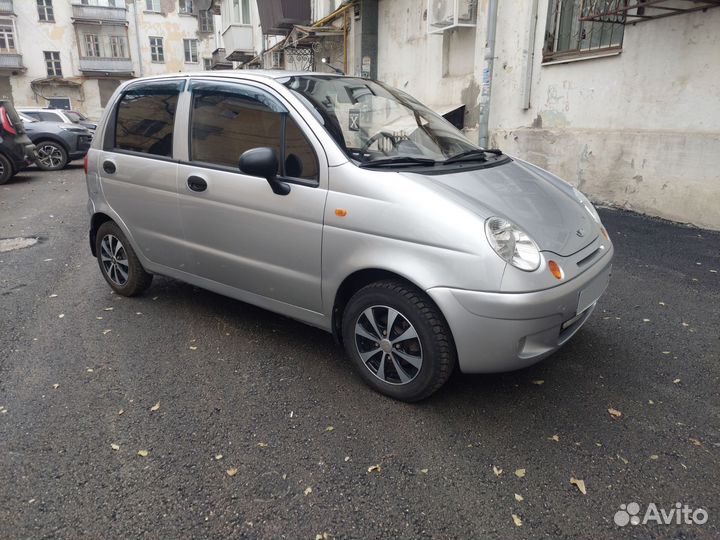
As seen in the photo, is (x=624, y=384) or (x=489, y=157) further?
(x=489, y=157)

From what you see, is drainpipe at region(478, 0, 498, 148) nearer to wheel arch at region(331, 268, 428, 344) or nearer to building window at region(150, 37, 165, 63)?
wheel arch at region(331, 268, 428, 344)

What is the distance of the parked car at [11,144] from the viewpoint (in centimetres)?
1163

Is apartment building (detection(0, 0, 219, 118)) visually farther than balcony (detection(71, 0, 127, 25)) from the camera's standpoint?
No

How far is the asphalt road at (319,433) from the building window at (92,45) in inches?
1763

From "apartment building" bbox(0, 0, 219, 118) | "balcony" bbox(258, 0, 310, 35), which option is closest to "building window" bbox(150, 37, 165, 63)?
"apartment building" bbox(0, 0, 219, 118)

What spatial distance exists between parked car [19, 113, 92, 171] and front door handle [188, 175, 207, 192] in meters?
12.6

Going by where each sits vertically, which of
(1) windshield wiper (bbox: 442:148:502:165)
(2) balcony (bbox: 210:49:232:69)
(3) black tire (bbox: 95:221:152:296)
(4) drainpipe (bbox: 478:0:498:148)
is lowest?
(3) black tire (bbox: 95:221:152:296)

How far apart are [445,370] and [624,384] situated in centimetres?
122

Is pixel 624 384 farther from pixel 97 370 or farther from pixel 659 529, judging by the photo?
pixel 97 370

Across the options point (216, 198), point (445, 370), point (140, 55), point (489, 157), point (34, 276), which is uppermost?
point (140, 55)

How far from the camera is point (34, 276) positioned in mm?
5453

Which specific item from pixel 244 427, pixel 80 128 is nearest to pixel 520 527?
pixel 244 427

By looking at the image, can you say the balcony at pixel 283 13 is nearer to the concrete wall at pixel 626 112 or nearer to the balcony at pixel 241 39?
the balcony at pixel 241 39

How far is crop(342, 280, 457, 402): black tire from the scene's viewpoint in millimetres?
2756
